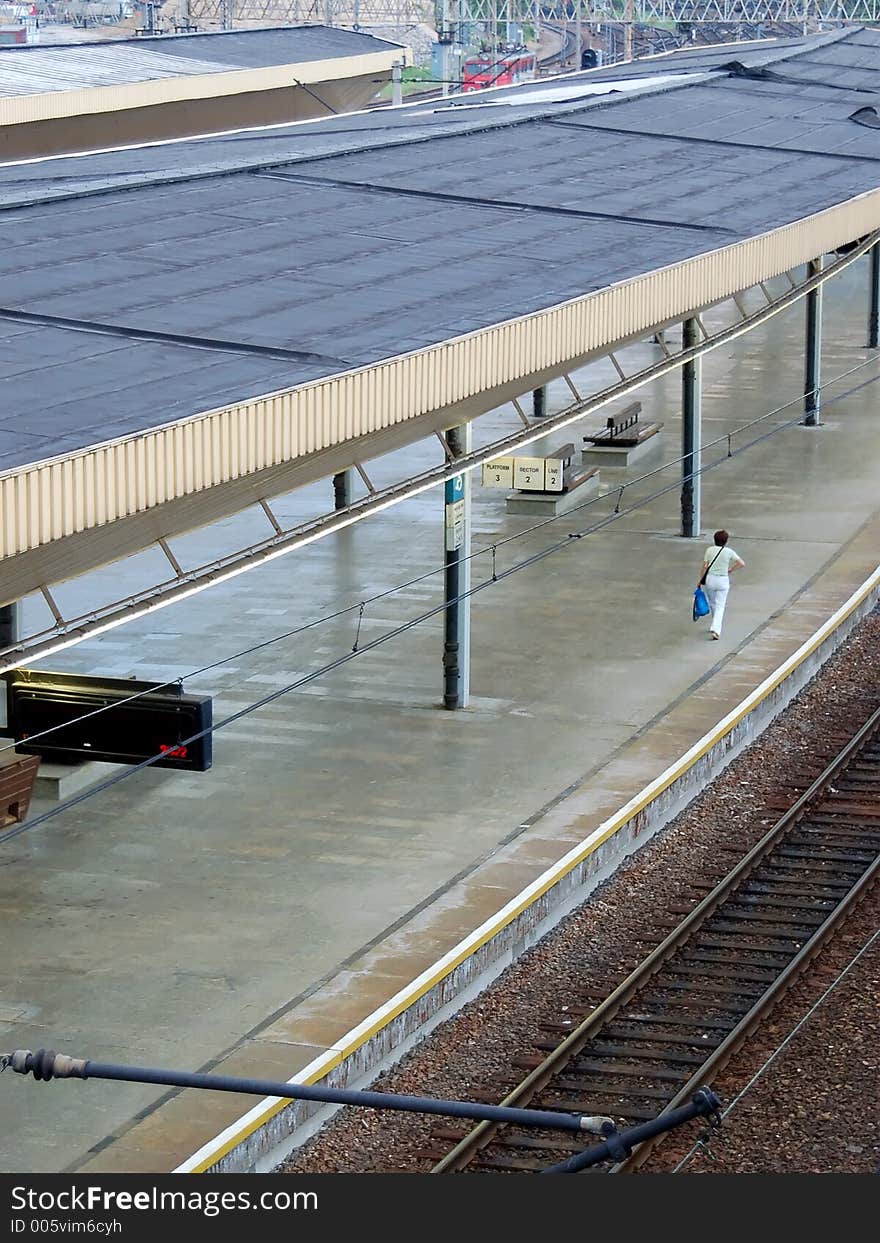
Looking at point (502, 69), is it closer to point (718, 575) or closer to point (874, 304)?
point (874, 304)

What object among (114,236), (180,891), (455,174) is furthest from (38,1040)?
(455,174)

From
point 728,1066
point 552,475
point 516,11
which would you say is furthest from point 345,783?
point 516,11

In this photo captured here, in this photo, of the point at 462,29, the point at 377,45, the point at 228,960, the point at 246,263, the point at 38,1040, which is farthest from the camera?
the point at 462,29

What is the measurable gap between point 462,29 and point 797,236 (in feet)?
232

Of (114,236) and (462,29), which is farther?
(462,29)

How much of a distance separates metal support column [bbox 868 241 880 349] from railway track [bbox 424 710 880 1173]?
21.4m

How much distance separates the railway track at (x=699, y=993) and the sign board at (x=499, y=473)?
9.71 meters

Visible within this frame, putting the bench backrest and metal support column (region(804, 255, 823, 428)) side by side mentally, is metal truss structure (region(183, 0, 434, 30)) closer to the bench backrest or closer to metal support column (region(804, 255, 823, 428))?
metal support column (region(804, 255, 823, 428))

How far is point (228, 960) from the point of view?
13.6m

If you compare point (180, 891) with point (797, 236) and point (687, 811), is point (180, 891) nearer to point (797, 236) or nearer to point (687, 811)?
point (687, 811)

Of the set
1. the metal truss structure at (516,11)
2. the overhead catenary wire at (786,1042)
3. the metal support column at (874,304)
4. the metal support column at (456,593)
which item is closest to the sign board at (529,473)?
the metal support column at (456,593)

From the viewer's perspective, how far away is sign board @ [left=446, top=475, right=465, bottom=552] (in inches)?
743

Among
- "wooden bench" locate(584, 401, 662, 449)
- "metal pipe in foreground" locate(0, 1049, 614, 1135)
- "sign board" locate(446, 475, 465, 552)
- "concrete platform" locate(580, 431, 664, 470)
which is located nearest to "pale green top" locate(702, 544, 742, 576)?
"sign board" locate(446, 475, 465, 552)

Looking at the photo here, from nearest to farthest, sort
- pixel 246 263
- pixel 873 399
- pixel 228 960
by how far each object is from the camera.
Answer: pixel 228 960, pixel 246 263, pixel 873 399
